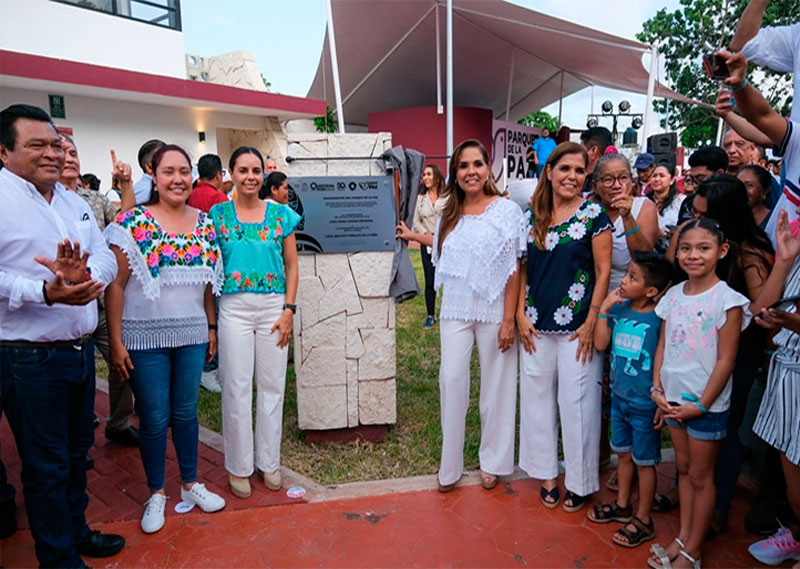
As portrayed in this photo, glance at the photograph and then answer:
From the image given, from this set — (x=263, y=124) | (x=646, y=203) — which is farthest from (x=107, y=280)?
(x=263, y=124)

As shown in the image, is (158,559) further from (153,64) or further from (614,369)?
(153,64)

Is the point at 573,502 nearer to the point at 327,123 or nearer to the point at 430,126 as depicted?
the point at 430,126

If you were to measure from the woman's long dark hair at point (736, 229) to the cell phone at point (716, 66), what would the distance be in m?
0.58

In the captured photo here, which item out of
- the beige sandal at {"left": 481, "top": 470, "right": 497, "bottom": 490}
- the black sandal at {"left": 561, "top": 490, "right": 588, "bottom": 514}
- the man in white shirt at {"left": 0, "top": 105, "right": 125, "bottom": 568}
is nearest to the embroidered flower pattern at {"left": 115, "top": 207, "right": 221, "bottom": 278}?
the man in white shirt at {"left": 0, "top": 105, "right": 125, "bottom": 568}

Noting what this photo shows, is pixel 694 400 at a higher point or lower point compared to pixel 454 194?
lower

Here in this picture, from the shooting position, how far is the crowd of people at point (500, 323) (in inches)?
84.3

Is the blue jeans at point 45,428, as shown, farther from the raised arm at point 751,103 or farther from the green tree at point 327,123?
the green tree at point 327,123

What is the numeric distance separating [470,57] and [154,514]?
1368 cm

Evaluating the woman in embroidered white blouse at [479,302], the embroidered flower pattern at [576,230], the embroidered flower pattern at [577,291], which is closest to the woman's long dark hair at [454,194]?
the woman in embroidered white blouse at [479,302]

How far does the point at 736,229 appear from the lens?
8.09 ft

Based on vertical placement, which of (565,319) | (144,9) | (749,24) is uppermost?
(144,9)

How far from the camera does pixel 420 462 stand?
3.47 meters

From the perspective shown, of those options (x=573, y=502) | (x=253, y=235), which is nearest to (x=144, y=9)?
(x=253, y=235)

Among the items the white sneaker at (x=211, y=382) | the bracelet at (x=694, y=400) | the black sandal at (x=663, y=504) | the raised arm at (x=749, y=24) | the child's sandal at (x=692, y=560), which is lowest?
the black sandal at (x=663, y=504)
